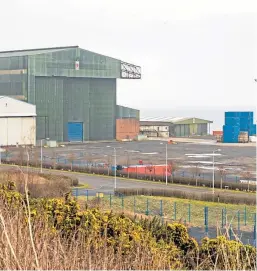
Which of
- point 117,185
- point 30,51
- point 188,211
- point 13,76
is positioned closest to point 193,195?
point 188,211

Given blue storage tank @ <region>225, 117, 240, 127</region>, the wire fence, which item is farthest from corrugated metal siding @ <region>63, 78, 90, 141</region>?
the wire fence

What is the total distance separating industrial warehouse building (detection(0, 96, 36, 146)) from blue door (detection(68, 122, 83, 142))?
5.32 metres

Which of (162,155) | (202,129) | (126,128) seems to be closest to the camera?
(162,155)

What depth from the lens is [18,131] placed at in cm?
5797

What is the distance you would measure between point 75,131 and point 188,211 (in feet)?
129

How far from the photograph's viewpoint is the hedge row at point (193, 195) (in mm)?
28312

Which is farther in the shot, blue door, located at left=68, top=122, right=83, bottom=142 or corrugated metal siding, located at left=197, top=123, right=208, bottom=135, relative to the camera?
corrugated metal siding, located at left=197, top=123, right=208, bottom=135

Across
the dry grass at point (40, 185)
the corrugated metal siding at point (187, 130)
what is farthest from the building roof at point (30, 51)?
the dry grass at point (40, 185)

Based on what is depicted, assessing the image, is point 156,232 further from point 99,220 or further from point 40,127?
point 40,127

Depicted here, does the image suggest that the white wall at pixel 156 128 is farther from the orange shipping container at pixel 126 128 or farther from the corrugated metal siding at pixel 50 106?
the corrugated metal siding at pixel 50 106

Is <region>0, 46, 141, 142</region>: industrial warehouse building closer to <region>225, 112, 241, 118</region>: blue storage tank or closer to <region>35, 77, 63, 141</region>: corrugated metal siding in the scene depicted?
<region>35, 77, 63, 141</region>: corrugated metal siding

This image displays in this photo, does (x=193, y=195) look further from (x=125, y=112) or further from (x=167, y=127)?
(x=167, y=127)

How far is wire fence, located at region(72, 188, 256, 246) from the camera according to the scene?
22.2 meters

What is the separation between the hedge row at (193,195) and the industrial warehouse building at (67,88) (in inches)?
1208
